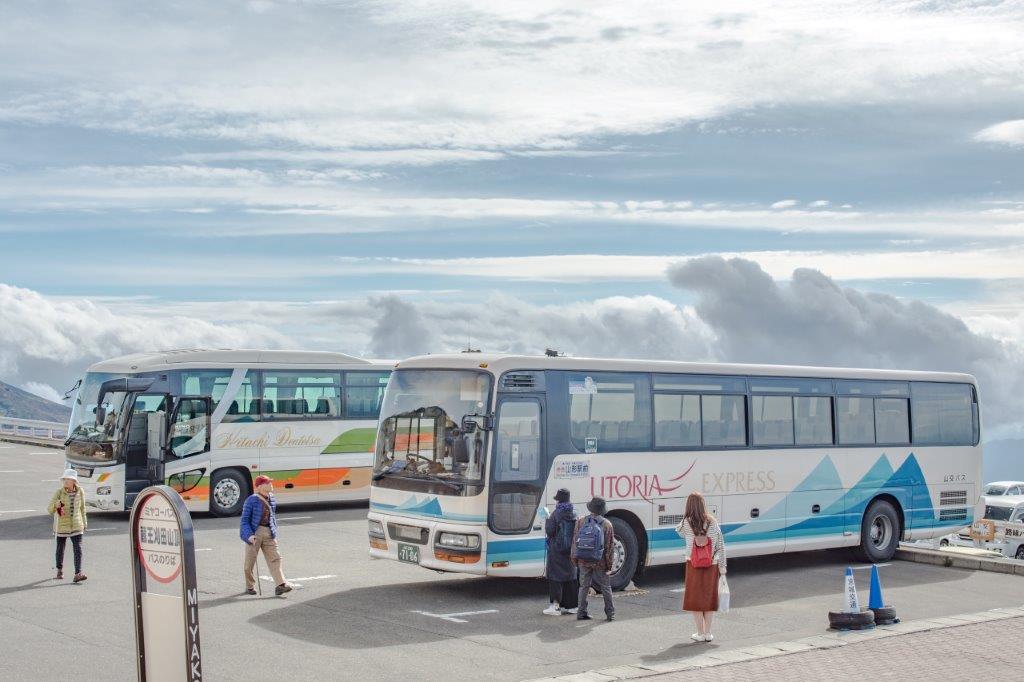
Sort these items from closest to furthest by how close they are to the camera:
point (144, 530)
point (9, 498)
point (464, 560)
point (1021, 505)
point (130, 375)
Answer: point (144, 530)
point (464, 560)
point (130, 375)
point (9, 498)
point (1021, 505)

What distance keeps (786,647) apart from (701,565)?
50.1 inches

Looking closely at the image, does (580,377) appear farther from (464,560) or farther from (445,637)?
(445,637)

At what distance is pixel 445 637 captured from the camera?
1350 cm

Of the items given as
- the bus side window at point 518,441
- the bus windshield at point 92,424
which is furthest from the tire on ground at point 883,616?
the bus windshield at point 92,424

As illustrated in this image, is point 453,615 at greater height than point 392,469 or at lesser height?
lesser

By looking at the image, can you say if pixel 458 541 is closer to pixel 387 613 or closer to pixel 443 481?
pixel 443 481

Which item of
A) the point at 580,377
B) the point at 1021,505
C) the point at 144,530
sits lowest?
the point at 1021,505

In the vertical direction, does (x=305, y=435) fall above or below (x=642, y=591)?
above

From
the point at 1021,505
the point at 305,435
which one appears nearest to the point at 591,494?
the point at 305,435

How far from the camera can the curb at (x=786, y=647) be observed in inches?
454

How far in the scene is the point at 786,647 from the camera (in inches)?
505

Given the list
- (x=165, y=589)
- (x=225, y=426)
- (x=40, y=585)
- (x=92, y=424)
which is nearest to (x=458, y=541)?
(x=40, y=585)

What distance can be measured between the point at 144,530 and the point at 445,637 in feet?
17.9

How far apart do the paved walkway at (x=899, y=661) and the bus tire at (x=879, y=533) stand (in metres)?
6.65
